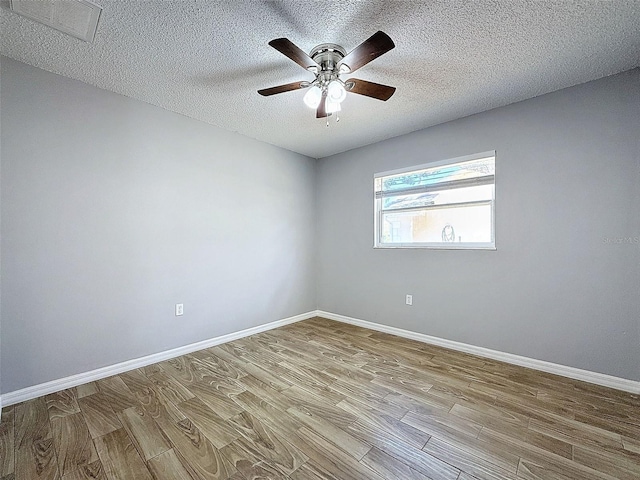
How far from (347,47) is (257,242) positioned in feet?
7.91

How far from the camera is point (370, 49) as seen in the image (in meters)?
1.51

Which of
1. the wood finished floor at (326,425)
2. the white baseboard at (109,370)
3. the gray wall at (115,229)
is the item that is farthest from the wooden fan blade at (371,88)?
the white baseboard at (109,370)

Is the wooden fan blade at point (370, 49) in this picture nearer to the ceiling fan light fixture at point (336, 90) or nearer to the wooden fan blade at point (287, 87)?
the ceiling fan light fixture at point (336, 90)

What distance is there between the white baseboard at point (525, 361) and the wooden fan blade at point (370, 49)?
2.84 m

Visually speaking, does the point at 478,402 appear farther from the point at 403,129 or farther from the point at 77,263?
the point at 77,263

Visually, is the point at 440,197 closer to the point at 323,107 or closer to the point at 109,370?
the point at 323,107

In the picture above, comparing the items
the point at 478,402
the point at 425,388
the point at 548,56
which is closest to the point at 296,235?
the point at 425,388

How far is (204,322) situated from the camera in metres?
2.99

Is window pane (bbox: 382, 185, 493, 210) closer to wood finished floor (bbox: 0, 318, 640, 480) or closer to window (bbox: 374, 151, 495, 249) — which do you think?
window (bbox: 374, 151, 495, 249)

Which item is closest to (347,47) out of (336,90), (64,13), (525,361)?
(336,90)

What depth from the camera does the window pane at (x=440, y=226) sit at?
112 inches

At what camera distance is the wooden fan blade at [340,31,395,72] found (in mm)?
1402

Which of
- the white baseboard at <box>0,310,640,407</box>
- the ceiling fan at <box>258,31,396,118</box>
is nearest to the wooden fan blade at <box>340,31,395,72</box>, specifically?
the ceiling fan at <box>258,31,396,118</box>

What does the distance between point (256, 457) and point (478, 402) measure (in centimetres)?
158
